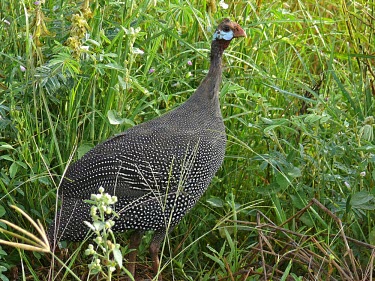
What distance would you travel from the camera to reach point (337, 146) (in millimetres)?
3217

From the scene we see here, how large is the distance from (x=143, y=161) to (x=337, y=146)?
78 cm

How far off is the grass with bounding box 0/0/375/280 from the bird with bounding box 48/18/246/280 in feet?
0.41

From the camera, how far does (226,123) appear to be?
3.80 metres

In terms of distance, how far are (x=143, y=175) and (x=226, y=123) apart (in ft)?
2.68

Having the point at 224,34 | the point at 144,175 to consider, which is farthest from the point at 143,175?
the point at 224,34

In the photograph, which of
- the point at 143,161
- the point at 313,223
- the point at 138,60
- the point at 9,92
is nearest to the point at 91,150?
the point at 143,161

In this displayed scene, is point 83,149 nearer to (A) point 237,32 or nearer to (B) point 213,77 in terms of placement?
(B) point 213,77

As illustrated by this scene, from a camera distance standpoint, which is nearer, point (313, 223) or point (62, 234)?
point (62, 234)

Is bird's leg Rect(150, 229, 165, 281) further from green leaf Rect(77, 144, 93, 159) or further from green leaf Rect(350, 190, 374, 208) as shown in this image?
green leaf Rect(350, 190, 374, 208)

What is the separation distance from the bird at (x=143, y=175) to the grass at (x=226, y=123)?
124mm

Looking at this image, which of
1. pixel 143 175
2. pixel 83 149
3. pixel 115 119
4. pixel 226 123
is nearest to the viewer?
pixel 143 175

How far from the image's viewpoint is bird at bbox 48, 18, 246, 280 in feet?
10.1

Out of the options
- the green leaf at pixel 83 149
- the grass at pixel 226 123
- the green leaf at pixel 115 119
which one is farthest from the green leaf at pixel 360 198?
the green leaf at pixel 83 149

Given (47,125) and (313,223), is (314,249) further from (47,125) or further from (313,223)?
(47,125)
